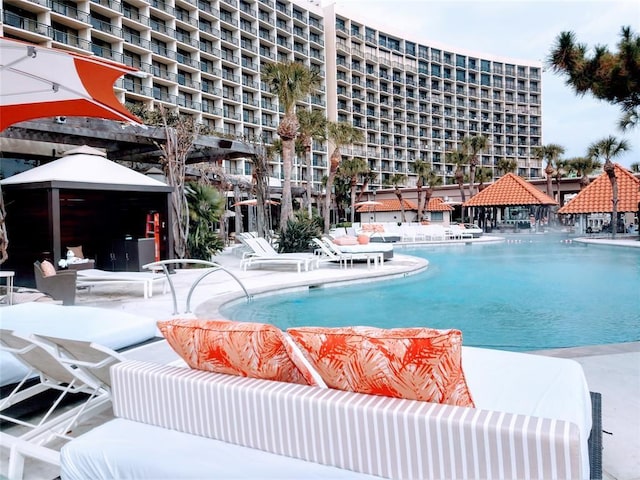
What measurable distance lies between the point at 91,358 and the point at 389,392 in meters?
1.56

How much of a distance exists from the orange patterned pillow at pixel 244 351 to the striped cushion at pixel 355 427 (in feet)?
0.16

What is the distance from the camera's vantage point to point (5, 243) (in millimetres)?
7934

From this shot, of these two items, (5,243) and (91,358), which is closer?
(91,358)

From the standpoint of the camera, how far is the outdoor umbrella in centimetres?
390

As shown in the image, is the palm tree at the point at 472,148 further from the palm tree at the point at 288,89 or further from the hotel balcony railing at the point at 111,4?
the hotel balcony railing at the point at 111,4

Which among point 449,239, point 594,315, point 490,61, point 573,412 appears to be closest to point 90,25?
point 449,239

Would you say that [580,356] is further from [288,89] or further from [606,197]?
[606,197]

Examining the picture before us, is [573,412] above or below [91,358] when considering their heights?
below

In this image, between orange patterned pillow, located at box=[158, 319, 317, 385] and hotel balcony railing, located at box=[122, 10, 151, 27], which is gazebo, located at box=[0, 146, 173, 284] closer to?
orange patterned pillow, located at box=[158, 319, 317, 385]

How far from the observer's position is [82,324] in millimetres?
3721

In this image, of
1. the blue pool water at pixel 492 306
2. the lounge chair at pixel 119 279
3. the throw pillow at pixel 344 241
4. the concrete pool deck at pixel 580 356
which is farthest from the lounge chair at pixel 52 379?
the throw pillow at pixel 344 241

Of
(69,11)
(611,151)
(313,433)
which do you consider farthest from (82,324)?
(69,11)

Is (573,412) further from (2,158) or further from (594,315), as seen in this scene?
(2,158)

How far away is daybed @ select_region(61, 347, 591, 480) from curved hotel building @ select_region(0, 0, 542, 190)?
867 inches
